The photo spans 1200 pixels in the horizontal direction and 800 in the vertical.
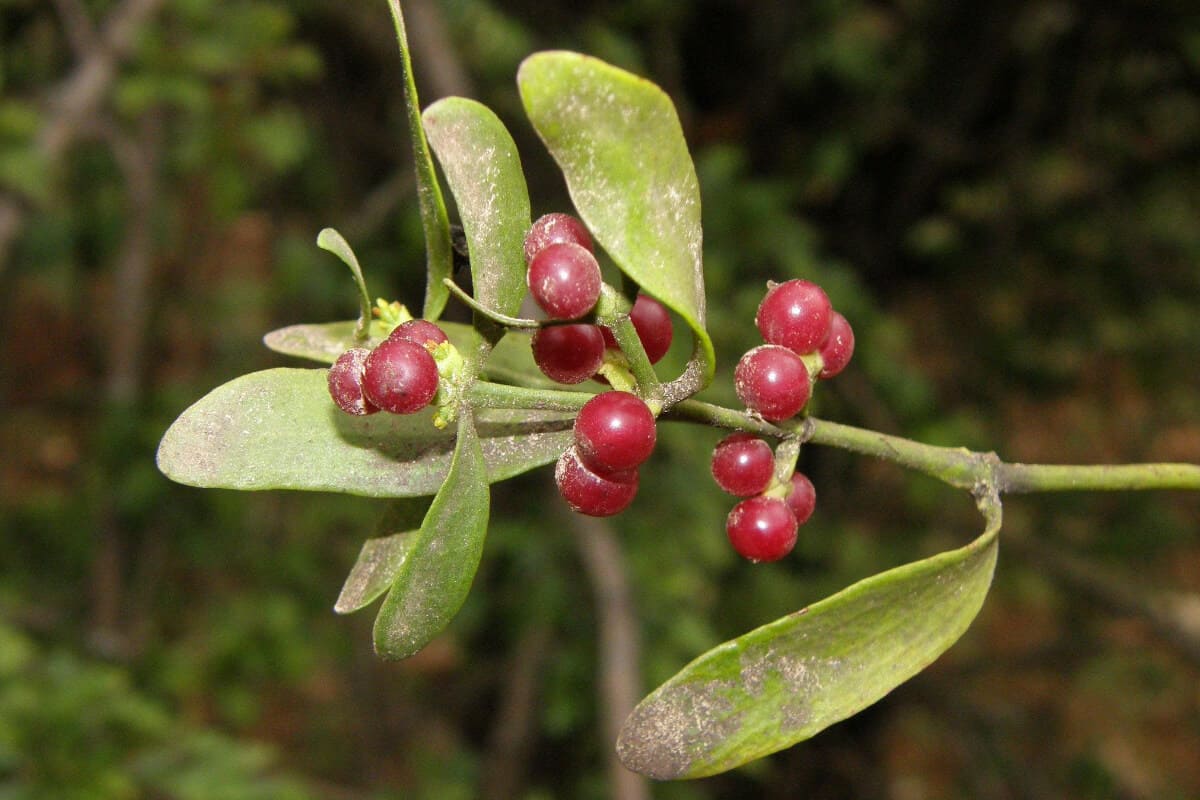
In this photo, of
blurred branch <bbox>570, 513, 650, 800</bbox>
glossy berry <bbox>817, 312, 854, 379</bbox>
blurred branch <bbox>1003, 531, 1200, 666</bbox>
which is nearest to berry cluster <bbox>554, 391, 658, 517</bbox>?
glossy berry <bbox>817, 312, 854, 379</bbox>

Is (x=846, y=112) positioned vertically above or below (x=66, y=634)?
above

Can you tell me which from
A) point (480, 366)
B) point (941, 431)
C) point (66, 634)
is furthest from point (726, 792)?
point (480, 366)

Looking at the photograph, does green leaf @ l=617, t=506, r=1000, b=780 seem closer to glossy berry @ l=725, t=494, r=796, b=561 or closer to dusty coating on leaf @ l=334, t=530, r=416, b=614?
glossy berry @ l=725, t=494, r=796, b=561

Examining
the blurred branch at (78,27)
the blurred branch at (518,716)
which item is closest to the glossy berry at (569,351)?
the blurred branch at (78,27)

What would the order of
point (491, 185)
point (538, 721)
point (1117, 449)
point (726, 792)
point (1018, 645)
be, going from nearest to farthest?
point (491, 185)
point (538, 721)
point (726, 792)
point (1117, 449)
point (1018, 645)

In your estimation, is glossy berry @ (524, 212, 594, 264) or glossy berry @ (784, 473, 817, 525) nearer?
glossy berry @ (524, 212, 594, 264)

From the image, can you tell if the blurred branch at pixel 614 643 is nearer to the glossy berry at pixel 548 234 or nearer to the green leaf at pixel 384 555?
the green leaf at pixel 384 555

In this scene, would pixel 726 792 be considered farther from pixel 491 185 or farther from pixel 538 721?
pixel 491 185
